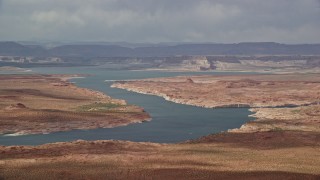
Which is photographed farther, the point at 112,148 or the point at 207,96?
the point at 207,96

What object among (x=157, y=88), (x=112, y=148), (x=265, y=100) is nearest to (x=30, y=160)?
(x=112, y=148)

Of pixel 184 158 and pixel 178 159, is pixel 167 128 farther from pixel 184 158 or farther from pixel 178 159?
pixel 178 159

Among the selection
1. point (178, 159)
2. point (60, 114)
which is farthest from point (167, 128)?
point (178, 159)

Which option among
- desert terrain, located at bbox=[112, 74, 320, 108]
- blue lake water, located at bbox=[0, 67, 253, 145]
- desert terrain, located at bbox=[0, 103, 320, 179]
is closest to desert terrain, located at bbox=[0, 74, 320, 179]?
desert terrain, located at bbox=[0, 103, 320, 179]

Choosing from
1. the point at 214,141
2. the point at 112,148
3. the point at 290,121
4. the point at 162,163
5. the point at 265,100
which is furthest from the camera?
the point at 265,100

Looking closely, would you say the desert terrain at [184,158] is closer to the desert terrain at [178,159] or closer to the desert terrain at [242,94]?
the desert terrain at [178,159]

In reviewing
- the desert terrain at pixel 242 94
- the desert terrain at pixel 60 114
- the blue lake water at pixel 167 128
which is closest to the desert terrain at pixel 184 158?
the blue lake water at pixel 167 128

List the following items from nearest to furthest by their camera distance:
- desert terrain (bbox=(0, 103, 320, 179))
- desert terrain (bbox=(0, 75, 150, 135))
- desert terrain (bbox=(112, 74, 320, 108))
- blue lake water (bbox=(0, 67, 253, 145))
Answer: desert terrain (bbox=(0, 103, 320, 179)), blue lake water (bbox=(0, 67, 253, 145)), desert terrain (bbox=(0, 75, 150, 135)), desert terrain (bbox=(112, 74, 320, 108))

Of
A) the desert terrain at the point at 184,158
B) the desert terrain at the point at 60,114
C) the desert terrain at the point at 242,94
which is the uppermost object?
the desert terrain at the point at 184,158

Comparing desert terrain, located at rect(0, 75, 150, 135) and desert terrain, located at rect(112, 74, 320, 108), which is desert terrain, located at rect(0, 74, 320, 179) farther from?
desert terrain, located at rect(112, 74, 320, 108)

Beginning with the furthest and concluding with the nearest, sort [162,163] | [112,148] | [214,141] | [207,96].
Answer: [207,96] → [214,141] → [112,148] → [162,163]

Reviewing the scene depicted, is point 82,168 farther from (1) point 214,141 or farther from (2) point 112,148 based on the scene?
(1) point 214,141
